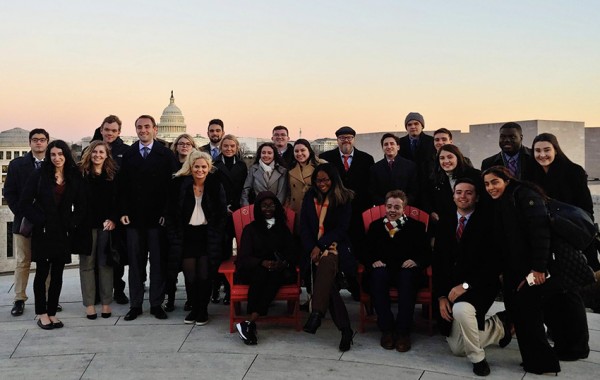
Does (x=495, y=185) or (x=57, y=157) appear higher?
(x=57, y=157)

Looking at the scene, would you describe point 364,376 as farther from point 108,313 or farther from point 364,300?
point 108,313

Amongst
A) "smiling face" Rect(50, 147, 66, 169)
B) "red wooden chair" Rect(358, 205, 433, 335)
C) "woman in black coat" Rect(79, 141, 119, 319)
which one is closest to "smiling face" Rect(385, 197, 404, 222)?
"red wooden chair" Rect(358, 205, 433, 335)

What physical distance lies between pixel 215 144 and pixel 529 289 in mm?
3976

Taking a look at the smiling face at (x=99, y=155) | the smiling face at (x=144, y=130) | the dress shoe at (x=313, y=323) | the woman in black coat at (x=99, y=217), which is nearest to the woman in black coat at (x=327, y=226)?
the dress shoe at (x=313, y=323)

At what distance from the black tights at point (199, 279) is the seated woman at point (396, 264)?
1.63 meters

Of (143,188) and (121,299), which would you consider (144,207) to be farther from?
(121,299)

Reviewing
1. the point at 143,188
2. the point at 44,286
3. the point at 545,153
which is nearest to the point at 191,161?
the point at 143,188

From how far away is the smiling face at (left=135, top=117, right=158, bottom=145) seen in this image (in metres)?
5.80

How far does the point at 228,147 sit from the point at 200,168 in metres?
0.84

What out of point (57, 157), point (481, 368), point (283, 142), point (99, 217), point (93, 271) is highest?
point (283, 142)

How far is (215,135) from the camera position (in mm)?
6727

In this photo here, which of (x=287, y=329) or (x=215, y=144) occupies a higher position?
(x=215, y=144)

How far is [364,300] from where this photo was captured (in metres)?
5.16

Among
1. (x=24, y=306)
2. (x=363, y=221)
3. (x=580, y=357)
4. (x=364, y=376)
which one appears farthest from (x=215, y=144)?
(x=580, y=357)
